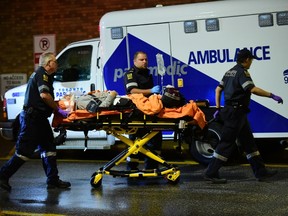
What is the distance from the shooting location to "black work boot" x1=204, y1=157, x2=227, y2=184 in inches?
280

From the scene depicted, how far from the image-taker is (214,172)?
7164 millimetres

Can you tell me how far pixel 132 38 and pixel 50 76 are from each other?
226 cm

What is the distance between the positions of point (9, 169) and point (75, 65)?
325 centimetres

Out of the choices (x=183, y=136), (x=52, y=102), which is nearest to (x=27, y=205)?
(x=52, y=102)

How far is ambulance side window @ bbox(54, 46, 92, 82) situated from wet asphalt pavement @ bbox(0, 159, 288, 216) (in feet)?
7.31

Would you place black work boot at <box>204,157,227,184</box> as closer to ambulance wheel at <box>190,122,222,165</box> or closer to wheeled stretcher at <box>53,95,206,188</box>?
wheeled stretcher at <box>53,95,206,188</box>

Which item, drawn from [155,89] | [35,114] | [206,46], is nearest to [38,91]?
[35,114]

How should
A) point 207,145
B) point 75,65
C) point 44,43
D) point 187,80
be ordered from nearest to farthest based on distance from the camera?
point 187,80 < point 207,145 < point 75,65 < point 44,43

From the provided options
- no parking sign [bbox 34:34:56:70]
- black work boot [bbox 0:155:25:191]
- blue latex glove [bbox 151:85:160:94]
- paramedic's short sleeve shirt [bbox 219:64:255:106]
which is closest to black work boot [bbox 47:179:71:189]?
black work boot [bbox 0:155:25:191]

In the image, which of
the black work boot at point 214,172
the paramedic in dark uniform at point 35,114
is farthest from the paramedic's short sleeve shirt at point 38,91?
the black work boot at point 214,172

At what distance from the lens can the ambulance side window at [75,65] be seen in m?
9.74

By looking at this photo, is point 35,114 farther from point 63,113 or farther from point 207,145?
point 207,145

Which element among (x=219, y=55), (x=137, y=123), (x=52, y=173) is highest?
(x=219, y=55)

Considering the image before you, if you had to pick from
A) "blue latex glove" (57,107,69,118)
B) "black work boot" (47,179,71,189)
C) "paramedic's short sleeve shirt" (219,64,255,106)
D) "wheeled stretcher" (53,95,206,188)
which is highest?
"paramedic's short sleeve shirt" (219,64,255,106)
